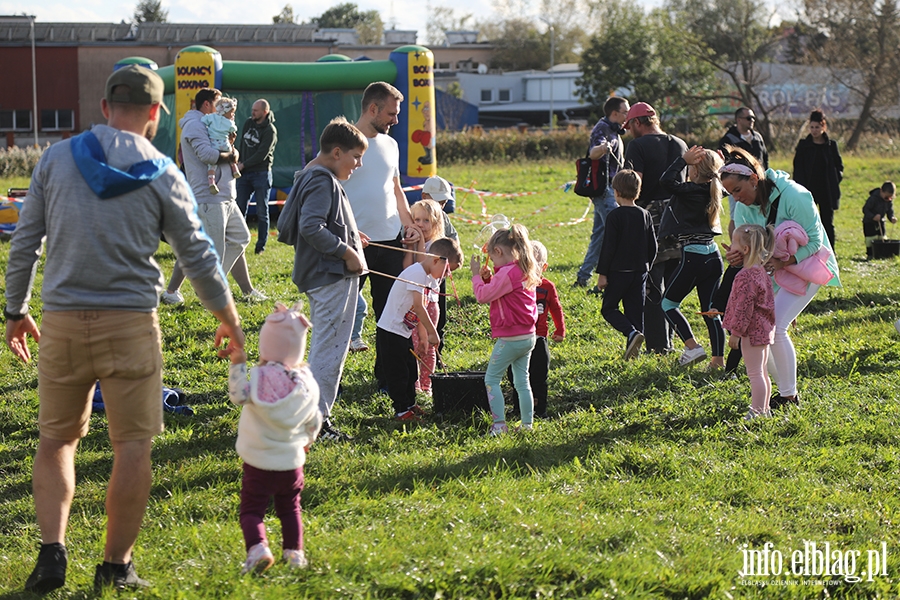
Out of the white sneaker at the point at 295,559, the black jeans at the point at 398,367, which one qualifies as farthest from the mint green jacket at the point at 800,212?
the white sneaker at the point at 295,559

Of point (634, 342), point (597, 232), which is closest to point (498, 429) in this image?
point (634, 342)

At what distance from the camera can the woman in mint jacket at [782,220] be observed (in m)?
6.32

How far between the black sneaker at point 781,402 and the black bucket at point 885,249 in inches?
307

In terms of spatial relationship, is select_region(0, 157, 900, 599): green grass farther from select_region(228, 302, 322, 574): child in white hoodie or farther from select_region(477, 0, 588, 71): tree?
select_region(477, 0, 588, 71): tree

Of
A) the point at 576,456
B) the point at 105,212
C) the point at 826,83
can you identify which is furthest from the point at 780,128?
the point at 105,212

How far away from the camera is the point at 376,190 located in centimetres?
668

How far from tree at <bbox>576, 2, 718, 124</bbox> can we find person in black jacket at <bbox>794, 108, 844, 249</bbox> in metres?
28.6

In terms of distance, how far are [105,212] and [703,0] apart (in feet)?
172

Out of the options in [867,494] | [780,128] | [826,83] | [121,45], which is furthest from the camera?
[121,45]

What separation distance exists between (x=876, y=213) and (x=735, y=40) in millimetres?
34017

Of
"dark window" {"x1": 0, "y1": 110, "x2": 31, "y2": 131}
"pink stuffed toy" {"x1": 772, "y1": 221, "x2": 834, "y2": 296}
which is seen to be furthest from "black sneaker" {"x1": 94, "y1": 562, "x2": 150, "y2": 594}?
"dark window" {"x1": 0, "y1": 110, "x2": 31, "y2": 131}

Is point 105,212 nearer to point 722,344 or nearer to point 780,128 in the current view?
point 722,344

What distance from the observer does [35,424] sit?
20.3 feet

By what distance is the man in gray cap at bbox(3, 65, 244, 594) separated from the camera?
3.54 m
